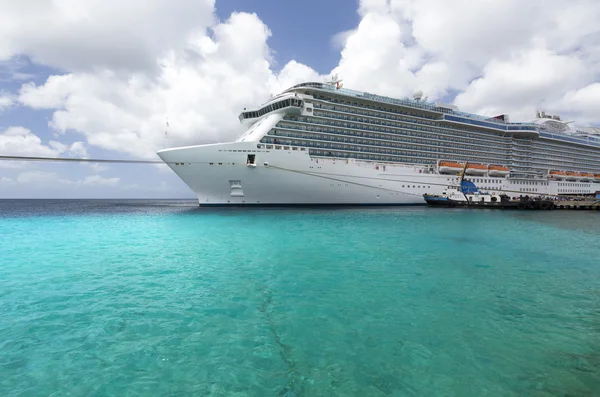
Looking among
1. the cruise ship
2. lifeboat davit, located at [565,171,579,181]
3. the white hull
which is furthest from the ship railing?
lifeboat davit, located at [565,171,579,181]

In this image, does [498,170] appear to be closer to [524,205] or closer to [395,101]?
[524,205]

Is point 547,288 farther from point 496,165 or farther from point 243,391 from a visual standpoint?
point 496,165

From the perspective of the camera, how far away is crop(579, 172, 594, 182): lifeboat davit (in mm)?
65500

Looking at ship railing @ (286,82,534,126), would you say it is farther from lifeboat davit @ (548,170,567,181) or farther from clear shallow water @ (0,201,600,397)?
clear shallow water @ (0,201,600,397)

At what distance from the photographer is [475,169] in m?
51.0

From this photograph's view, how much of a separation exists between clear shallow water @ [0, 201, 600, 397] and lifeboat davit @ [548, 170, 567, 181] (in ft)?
217

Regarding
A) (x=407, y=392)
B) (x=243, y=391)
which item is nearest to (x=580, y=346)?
(x=407, y=392)

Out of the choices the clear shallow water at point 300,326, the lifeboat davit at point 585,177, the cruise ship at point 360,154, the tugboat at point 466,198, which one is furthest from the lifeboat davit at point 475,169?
the clear shallow water at point 300,326

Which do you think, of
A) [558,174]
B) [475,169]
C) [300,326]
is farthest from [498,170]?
[300,326]

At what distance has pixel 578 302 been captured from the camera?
6.83m

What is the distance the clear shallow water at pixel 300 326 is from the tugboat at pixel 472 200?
3634 centimetres

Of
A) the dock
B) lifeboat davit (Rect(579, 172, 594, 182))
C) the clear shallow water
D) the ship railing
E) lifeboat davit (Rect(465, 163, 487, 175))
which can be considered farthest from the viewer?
lifeboat davit (Rect(579, 172, 594, 182))

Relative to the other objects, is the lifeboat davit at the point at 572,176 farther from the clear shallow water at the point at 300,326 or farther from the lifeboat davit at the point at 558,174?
the clear shallow water at the point at 300,326

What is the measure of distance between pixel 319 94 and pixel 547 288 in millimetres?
36608
